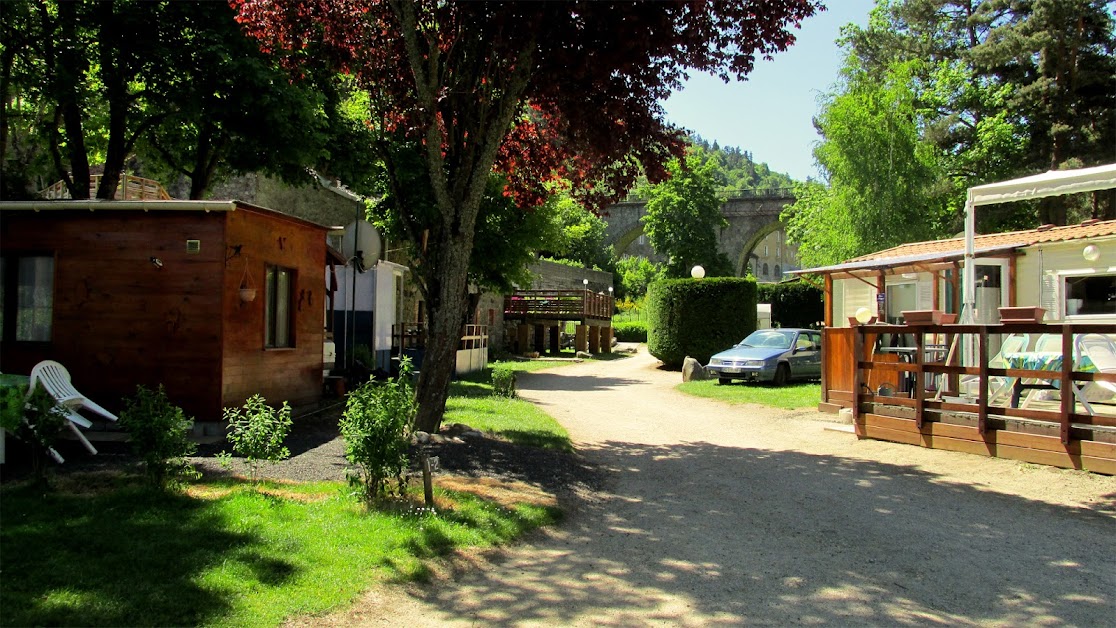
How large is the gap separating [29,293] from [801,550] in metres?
9.22

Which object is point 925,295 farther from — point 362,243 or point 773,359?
point 362,243

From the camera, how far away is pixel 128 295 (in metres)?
9.73

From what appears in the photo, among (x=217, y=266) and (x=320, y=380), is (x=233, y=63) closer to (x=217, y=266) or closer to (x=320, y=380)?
(x=217, y=266)

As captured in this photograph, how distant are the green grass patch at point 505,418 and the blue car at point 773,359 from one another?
5.70 metres

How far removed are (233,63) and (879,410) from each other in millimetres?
9663

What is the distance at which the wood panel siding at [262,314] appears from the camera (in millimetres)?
9914

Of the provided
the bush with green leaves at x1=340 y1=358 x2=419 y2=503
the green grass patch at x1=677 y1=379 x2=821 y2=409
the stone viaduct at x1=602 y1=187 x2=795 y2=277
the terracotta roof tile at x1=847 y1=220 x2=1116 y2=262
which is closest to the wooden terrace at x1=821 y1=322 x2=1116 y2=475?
the green grass patch at x1=677 y1=379 x2=821 y2=409

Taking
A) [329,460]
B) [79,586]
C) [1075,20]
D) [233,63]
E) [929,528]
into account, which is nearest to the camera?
[79,586]

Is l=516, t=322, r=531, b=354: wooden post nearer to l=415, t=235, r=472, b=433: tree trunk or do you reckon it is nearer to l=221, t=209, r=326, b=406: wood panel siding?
l=221, t=209, r=326, b=406: wood panel siding

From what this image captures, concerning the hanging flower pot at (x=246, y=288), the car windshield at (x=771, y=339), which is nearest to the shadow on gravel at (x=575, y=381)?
the car windshield at (x=771, y=339)

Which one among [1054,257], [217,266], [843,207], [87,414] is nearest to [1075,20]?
[843,207]

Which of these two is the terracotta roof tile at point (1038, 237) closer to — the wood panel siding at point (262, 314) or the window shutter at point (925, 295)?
the window shutter at point (925, 295)

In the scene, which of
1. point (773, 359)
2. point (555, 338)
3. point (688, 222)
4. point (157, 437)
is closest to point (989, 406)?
point (157, 437)

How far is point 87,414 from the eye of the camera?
9602mm
